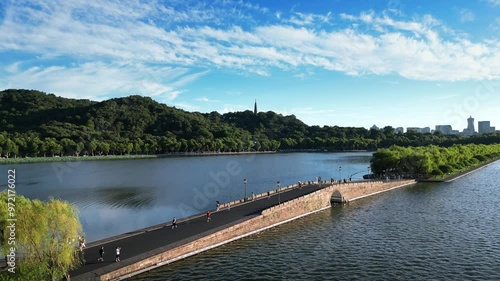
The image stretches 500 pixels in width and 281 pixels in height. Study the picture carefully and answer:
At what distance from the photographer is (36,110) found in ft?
650

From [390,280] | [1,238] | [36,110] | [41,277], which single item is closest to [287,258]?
[390,280]

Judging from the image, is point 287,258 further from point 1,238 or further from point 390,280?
point 1,238

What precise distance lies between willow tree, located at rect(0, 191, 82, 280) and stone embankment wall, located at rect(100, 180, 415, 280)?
2831mm

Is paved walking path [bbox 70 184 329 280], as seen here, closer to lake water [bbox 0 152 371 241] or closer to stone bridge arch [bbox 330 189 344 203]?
lake water [bbox 0 152 371 241]

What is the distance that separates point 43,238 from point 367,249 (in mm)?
24949

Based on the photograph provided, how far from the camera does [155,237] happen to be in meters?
32.1

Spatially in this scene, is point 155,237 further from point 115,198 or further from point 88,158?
point 88,158

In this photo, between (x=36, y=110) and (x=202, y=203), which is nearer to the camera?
(x=202, y=203)

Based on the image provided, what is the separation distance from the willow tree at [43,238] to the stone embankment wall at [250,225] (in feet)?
9.29

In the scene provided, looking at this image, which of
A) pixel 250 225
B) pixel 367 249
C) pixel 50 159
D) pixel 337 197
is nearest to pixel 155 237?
pixel 250 225

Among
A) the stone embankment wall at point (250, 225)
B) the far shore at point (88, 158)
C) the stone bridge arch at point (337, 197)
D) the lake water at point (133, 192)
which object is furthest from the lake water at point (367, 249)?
the far shore at point (88, 158)

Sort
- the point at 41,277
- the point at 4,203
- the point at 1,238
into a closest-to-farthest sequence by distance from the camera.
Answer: the point at 41,277 < the point at 1,238 < the point at 4,203

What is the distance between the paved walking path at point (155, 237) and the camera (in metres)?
26.0

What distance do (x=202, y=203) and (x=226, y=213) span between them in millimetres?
15220
